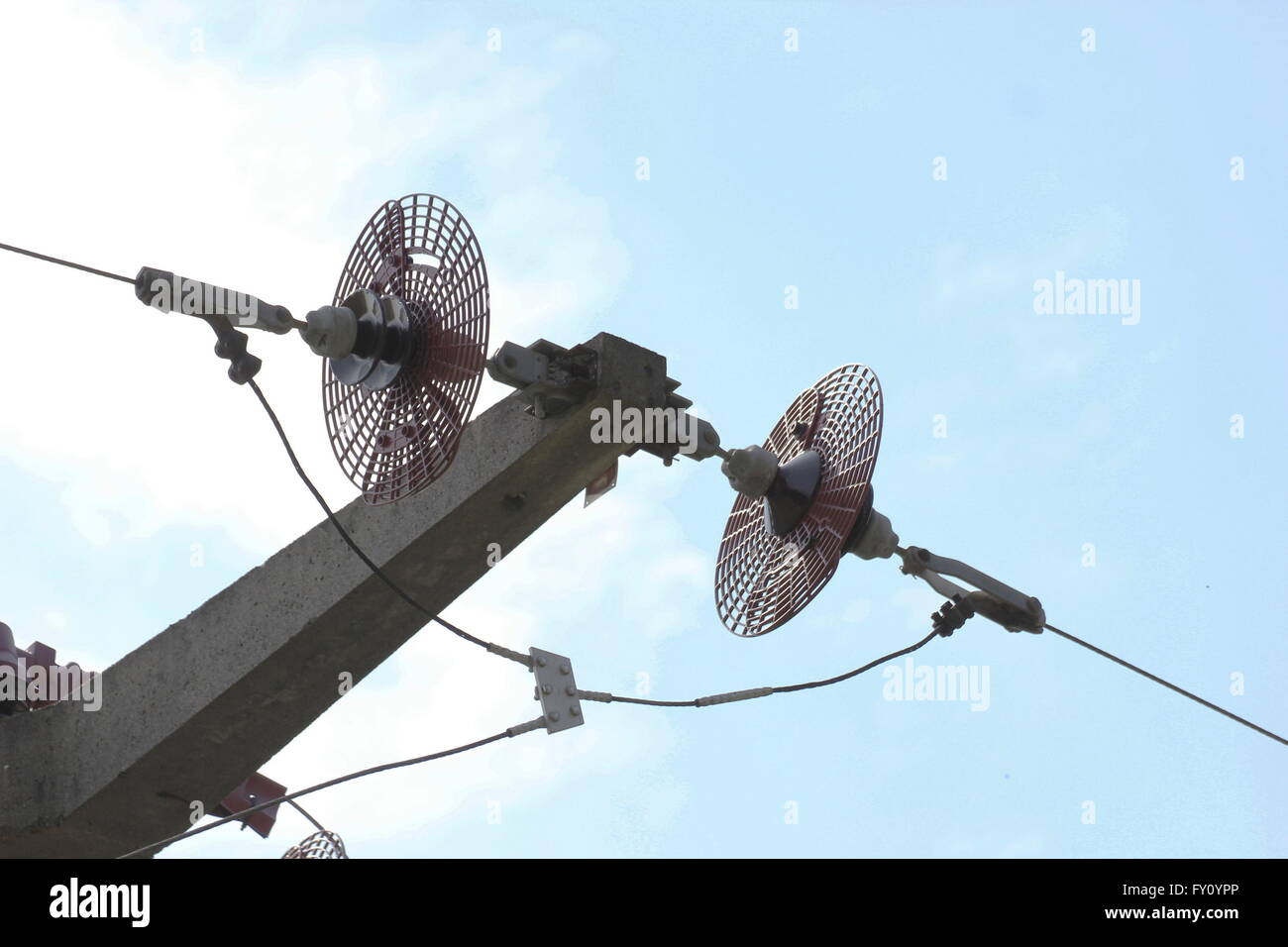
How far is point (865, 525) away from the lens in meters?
10.2

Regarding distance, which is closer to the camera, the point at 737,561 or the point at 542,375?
the point at 542,375

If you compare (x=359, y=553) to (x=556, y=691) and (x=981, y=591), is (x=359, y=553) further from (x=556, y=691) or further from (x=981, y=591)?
(x=981, y=591)

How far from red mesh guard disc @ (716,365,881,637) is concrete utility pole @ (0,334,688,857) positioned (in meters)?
1.15

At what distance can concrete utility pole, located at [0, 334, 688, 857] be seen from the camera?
31.3ft

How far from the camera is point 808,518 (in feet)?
34.4

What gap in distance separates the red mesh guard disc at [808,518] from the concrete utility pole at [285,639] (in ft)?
3.76

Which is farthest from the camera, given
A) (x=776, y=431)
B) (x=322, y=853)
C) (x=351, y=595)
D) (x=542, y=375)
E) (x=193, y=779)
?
(x=322, y=853)

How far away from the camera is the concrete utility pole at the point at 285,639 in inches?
376

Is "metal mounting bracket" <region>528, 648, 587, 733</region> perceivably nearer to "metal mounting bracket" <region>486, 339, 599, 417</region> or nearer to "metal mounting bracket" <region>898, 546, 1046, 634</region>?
"metal mounting bracket" <region>486, 339, 599, 417</region>

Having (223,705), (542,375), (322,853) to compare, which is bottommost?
(322,853)

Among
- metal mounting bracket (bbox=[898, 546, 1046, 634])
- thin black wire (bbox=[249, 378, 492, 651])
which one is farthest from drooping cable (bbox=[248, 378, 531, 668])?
metal mounting bracket (bbox=[898, 546, 1046, 634])

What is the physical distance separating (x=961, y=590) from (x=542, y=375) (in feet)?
9.30

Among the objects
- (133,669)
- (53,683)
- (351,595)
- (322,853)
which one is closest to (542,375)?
(351,595)

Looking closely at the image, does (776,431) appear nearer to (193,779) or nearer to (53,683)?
(193,779)
